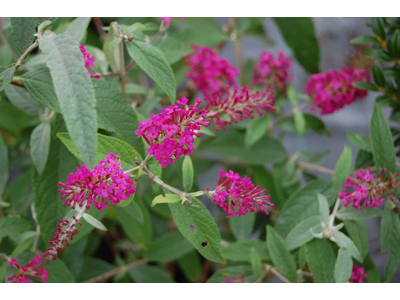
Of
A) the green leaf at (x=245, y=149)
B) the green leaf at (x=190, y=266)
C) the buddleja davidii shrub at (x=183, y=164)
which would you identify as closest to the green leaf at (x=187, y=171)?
the buddleja davidii shrub at (x=183, y=164)

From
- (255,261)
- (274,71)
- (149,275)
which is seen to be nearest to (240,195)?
(255,261)

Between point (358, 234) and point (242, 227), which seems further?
point (242, 227)

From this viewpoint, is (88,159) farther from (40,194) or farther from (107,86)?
(40,194)

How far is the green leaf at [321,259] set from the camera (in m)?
0.76

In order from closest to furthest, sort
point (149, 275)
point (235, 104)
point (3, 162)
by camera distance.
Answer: point (235, 104) → point (3, 162) → point (149, 275)

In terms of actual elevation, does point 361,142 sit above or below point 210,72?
below

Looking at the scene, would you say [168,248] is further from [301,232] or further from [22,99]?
[22,99]

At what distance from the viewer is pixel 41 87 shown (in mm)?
616

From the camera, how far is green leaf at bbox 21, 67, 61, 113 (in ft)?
1.99

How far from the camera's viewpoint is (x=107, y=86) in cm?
66

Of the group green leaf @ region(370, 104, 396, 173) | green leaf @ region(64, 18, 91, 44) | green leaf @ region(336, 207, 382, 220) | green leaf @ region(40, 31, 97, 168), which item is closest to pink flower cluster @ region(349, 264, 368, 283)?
green leaf @ region(336, 207, 382, 220)

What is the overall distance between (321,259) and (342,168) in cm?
22

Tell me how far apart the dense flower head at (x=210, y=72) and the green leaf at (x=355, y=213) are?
48 cm

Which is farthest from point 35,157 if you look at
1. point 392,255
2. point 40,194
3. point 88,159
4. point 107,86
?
point 392,255
